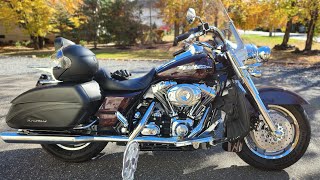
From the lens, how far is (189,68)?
2.70 m

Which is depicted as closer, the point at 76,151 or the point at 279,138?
A: the point at 279,138

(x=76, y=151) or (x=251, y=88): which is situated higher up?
(x=251, y=88)

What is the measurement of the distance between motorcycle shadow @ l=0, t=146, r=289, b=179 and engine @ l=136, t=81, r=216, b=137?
477mm

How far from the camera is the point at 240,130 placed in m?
2.74

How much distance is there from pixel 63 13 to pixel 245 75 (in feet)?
58.2

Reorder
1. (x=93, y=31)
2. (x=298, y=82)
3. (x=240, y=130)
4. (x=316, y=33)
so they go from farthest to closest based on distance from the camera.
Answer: (x=93, y=31)
(x=316, y=33)
(x=298, y=82)
(x=240, y=130)

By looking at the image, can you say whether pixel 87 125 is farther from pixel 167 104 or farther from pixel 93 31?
pixel 93 31

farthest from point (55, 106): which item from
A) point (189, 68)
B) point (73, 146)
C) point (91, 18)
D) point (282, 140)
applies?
point (91, 18)

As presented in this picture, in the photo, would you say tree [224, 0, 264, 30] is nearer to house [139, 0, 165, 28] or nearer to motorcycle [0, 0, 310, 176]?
house [139, 0, 165, 28]

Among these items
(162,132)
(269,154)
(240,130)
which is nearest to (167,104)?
(162,132)

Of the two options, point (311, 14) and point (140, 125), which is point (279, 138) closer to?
point (140, 125)

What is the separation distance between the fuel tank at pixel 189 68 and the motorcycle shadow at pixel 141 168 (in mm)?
1027

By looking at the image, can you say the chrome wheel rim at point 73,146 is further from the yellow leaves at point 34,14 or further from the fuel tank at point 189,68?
the yellow leaves at point 34,14

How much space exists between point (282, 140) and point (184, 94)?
1.21 m
